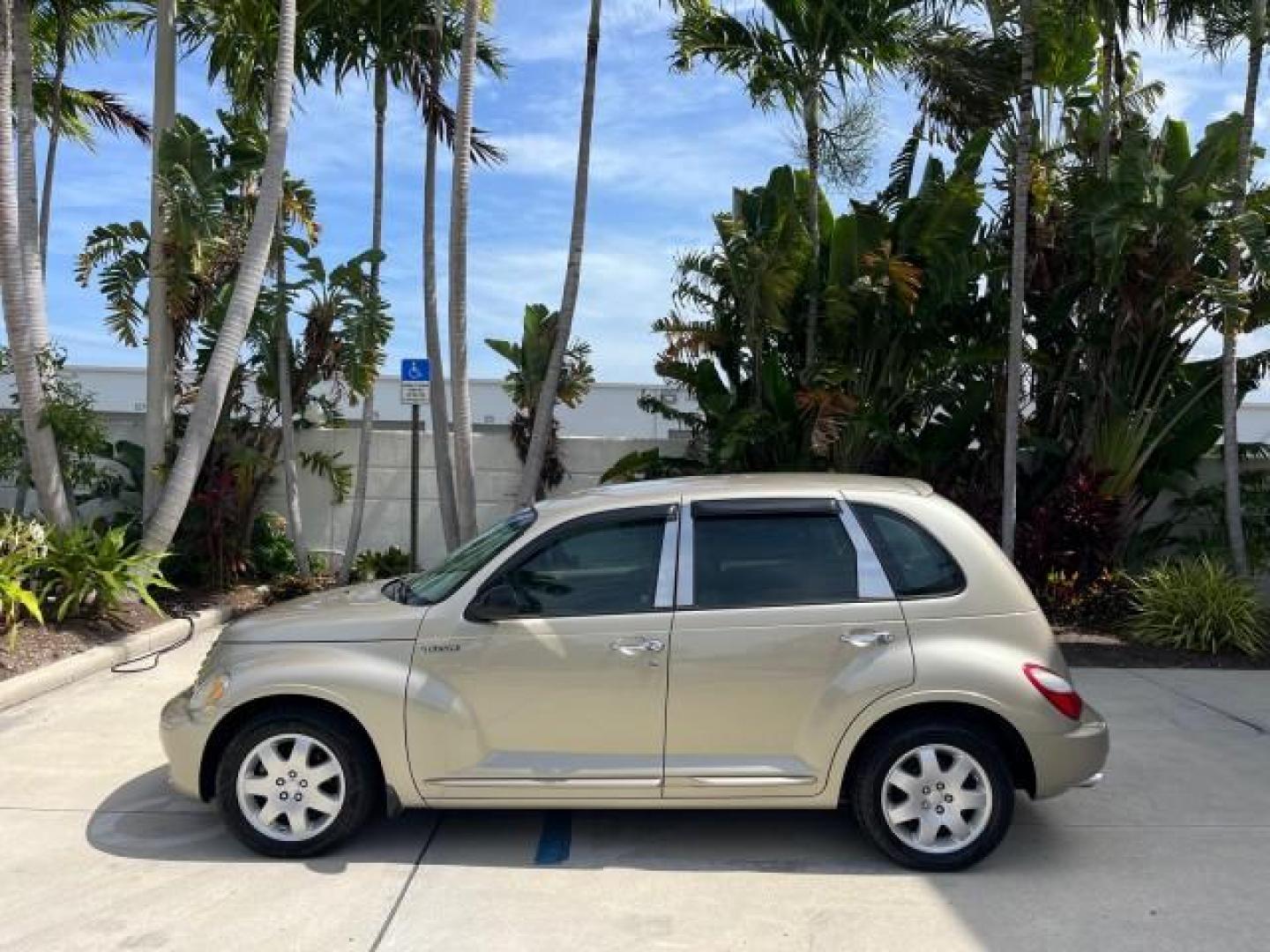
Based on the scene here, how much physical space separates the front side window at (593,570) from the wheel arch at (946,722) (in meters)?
1.08

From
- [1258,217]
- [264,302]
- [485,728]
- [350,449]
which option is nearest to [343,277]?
[264,302]

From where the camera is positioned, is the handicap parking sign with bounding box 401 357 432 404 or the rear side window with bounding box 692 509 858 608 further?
the handicap parking sign with bounding box 401 357 432 404

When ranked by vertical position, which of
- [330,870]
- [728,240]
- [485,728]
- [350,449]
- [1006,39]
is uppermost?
[1006,39]

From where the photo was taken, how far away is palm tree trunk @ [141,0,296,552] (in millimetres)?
9812

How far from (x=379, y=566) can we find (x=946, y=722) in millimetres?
8821

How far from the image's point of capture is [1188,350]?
36.4ft

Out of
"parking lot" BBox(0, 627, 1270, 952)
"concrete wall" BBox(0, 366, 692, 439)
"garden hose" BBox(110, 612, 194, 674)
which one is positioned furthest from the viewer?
"concrete wall" BBox(0, 366, 692, 439)

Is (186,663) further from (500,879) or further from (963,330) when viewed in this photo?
(963,330)

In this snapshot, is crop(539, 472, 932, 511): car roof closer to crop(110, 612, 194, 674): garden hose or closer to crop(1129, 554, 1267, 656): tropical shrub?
crop(110, 612, 194, 674): garden hose

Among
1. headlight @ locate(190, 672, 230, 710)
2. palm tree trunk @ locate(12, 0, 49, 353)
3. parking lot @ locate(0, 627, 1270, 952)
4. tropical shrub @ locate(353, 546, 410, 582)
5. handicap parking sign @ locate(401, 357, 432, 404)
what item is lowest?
parking lot @ locate(0, 627, 1270, 952)

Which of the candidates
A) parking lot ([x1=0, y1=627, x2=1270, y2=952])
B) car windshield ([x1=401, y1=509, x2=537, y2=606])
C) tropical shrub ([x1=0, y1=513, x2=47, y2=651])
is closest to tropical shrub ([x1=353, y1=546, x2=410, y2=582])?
tropical shrub ([x1=0, y1=513, x2=47, y2=651])

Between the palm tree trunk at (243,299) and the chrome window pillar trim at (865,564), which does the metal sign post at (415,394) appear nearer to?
the palm tree trunk at (243,299)

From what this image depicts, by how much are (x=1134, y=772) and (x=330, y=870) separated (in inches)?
170

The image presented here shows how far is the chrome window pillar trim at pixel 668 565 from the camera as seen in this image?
4609 mm
